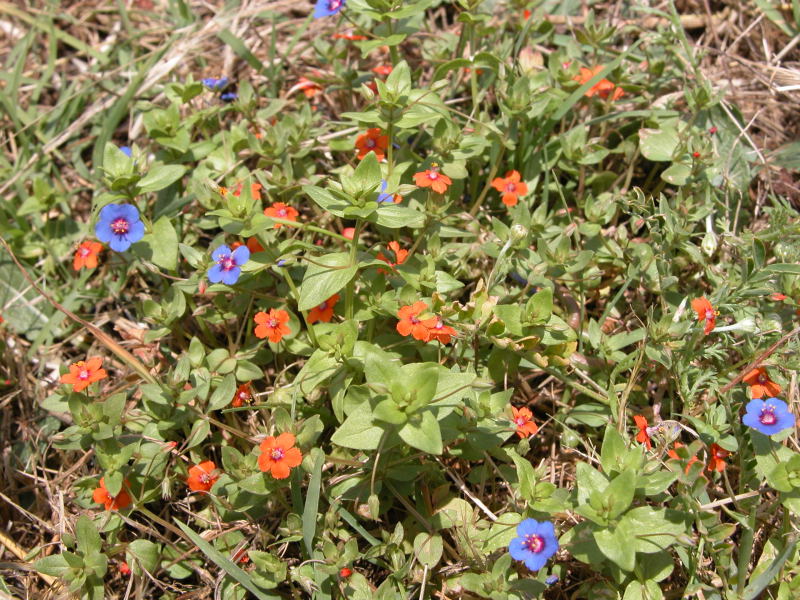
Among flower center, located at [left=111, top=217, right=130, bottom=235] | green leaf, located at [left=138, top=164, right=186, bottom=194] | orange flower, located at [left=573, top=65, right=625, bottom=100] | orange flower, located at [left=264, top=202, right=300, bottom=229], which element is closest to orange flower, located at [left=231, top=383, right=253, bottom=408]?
orange flower, located at [left=264, top=202, right=300, bottom=229]

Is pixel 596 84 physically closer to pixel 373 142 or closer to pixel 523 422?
pixel 373 142

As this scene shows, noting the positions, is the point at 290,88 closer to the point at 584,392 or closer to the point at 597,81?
the point at 597,81

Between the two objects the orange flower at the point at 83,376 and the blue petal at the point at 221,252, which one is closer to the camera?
the orange flower at the point at 83,376

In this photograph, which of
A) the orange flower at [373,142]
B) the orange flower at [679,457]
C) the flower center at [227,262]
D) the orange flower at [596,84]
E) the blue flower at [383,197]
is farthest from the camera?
the orange flower at [596,84]

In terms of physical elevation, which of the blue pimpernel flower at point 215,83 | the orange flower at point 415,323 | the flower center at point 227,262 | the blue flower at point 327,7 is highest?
the blue flower at point 327,7

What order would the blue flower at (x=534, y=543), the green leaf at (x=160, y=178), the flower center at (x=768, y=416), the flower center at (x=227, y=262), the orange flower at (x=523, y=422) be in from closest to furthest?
1. the blue flower at (x=534, y=543)
2. the flower center at (x=768, y=416)
3. the orange flower at (x=523, y=422)
4. the flower center at (x=227, y=262)
5. the green leaf at (x=160, y=178)

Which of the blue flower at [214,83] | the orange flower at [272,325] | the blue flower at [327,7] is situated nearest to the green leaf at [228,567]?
the orange flower at [272,325]

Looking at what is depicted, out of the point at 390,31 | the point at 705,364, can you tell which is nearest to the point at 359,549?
the point at 705,364

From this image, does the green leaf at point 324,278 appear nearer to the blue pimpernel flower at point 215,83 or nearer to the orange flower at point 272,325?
the orange flower at point 272,325
